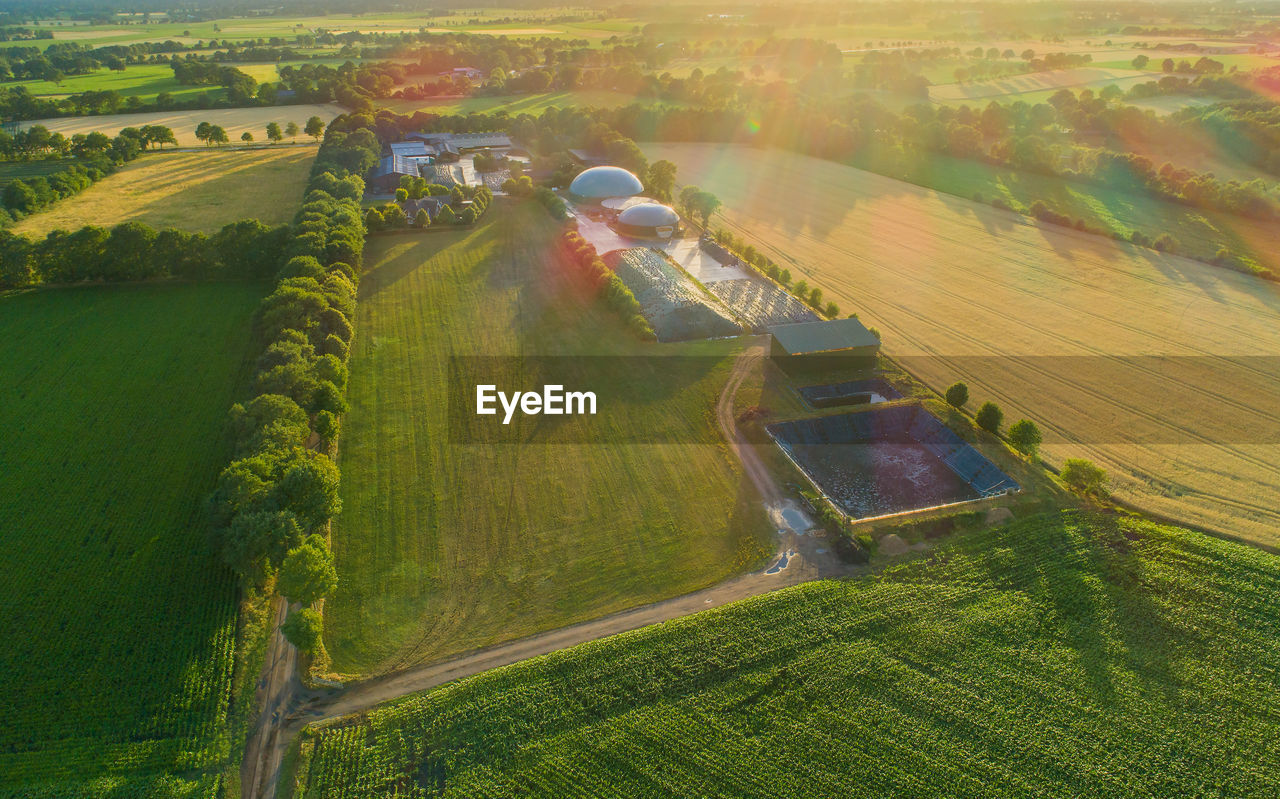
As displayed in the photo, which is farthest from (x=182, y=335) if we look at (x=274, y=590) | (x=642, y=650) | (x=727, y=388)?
(x=642, y=650)

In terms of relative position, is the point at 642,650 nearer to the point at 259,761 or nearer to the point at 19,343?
the point at 259,761

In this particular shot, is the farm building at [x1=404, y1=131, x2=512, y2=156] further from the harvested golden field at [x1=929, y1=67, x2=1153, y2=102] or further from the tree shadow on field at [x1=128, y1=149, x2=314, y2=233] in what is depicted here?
the harvested golden field at [x1=929, y1=67, x2=1153, y2=102]

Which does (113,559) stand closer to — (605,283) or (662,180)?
(605,283)

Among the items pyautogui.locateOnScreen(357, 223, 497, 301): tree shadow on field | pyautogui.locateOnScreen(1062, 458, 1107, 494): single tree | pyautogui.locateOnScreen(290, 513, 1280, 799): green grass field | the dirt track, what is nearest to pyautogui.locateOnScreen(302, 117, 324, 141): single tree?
pyautogui.locateOnScreen(357, 223, 497, 301): tree shadow on field

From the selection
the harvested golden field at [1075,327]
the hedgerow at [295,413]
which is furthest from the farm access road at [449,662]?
the harvested golden field at [1075,327]

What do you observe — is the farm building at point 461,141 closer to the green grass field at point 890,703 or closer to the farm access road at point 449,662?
the farm access road at point 449,662
